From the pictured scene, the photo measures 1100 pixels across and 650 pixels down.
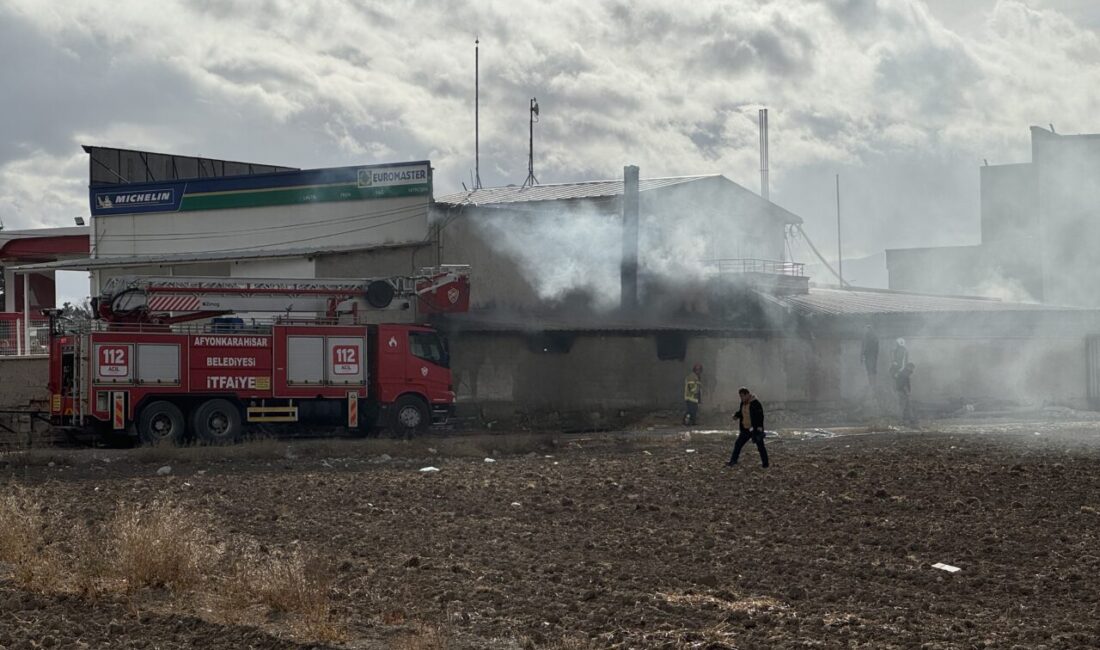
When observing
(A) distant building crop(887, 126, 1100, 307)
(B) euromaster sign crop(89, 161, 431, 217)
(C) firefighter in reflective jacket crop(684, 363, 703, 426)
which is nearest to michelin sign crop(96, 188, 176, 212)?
(B) euromaster sign crop(89, 161, 431, 217)

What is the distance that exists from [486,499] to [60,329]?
43.6 ft

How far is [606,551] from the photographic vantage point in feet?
41.0

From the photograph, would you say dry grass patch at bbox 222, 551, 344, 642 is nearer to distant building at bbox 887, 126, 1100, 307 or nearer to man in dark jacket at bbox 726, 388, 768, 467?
man in dark jacket at bbox 726, 388, 768, 467

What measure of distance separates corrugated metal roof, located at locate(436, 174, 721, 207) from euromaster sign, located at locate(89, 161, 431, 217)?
2.82 m

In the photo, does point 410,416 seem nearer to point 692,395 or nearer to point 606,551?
point 692,395

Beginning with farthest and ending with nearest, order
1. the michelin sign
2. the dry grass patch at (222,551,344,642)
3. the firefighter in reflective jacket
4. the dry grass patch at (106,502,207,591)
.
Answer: the michelin sign → the firefighter in reflective jacket → the dry grass patch at (106,502,207,591) → the dry grass patch at (222,551,344,642)

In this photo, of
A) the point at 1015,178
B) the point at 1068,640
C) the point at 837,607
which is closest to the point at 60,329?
the point at 837,607

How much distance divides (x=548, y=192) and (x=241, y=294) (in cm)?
1650

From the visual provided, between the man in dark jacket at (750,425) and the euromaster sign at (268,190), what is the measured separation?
58.7 ft

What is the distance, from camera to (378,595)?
10.3 metres

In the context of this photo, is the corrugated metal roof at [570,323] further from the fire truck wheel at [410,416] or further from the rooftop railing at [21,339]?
the rooftop railing at [21,339]

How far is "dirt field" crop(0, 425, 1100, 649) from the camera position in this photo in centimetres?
916

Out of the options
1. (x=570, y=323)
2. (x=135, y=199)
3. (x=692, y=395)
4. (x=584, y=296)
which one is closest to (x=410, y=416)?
(x=692, y=395)

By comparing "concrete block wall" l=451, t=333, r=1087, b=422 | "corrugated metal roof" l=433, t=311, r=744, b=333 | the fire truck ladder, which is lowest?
"concrete block wall" l=451, t=333, r=1087, b=422
